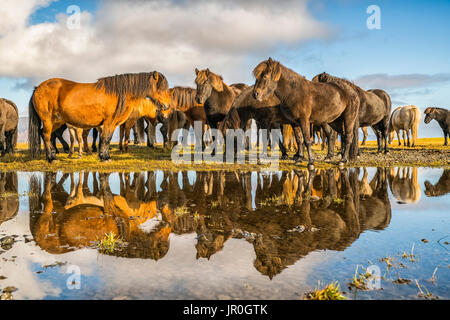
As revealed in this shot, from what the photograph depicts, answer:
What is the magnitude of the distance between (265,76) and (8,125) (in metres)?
14.1

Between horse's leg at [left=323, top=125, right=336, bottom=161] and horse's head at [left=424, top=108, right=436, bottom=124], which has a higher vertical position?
horse's head at [left=424, top=108, right=436, bottom=124]

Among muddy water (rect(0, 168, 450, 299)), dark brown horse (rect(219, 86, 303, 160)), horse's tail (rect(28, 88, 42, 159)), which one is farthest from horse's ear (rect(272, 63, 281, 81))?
horse's tail (rect(28, 88, 42, 159))

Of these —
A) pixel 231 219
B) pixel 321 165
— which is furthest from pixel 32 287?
pixel 321 165

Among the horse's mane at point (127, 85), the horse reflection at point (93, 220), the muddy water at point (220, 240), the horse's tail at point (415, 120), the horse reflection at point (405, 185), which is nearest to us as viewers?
the muddy water at point (220, 240)

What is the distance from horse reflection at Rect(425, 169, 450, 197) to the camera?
7.13m

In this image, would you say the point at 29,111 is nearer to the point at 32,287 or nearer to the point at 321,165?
the point at 321,165

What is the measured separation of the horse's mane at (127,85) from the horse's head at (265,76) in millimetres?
4054

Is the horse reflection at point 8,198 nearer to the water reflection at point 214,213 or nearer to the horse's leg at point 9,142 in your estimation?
the water reflection at point 214,213

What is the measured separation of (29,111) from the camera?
12.6 m

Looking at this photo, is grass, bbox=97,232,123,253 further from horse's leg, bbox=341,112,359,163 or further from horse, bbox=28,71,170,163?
horse's leg, bbox=341,112,359,163

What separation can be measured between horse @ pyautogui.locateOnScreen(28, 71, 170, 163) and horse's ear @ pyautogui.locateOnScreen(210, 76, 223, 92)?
6.92ft

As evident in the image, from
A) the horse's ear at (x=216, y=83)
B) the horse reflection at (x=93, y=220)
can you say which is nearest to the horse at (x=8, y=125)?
the horse's ear at (x=216, y=83)

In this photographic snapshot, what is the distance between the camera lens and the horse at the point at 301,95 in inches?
414
